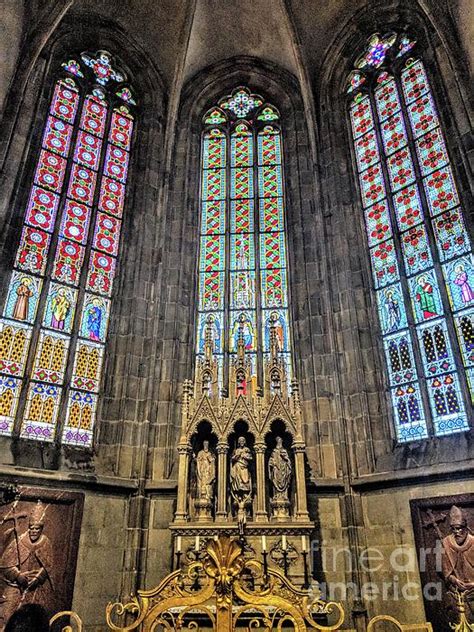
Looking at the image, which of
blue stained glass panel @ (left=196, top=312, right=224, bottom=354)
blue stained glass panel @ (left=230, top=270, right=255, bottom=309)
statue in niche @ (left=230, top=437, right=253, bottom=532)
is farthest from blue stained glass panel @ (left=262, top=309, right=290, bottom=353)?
statue in niche @ (left=230, top=437, right=253, bottom=532)

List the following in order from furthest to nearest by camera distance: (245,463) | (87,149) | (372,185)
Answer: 1. (87,149)
2. (372,185)
3. (245,463)

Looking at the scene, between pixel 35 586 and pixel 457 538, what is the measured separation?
5757 millimetres

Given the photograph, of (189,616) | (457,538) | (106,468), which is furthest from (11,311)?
(457,538)

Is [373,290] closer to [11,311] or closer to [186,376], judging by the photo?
[186,376]

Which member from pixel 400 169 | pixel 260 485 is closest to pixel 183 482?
pixel 260 485

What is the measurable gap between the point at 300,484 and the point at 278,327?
10.5 feet

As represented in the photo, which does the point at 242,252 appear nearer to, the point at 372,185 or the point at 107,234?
the point at 107,234

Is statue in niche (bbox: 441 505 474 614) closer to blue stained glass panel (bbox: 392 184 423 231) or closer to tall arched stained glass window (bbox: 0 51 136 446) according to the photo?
blue stained glass panel (bbox: 392 184 423 231)

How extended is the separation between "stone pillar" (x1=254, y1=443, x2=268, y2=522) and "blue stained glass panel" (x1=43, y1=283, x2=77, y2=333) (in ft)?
12.9

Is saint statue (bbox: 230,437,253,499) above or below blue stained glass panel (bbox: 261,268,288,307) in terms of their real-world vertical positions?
below

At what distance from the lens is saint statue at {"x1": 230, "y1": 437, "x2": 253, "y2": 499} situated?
8.22 meters

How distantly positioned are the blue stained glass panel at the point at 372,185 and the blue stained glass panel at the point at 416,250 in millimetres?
1199

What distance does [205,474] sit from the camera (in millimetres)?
8281

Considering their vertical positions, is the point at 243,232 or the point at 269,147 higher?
the point at 269,147
